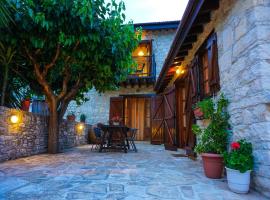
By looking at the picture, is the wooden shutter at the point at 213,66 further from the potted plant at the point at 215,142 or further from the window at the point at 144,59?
the window at the point at 144,59

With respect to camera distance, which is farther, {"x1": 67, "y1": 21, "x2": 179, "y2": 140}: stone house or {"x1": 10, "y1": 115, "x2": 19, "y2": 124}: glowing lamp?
{"x1": 67, "y1": 21, "x2": 179, "y2": 140}: stone house

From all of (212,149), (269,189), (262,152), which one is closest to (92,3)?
(212,149)

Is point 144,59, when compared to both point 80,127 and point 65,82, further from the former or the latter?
point 65,82

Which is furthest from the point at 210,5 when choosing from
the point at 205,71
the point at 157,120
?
the point at 157,120

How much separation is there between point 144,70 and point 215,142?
8.69m

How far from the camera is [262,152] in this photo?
2070mm

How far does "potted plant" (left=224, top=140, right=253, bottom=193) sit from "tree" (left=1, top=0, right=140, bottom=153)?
326 centimetres

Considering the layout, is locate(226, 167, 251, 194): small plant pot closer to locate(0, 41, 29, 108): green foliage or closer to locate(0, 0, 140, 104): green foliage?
locate(0, 0, 140, 104): green foliage

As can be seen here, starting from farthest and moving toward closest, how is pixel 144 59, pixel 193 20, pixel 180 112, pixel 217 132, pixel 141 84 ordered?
pixel 144 59 < pixel 141 84 < pixel 180 112 < pixel 193 20 < pixel 217 132

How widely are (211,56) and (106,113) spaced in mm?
7506

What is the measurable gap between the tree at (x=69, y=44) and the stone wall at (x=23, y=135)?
258 millimetres

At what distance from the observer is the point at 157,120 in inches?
348

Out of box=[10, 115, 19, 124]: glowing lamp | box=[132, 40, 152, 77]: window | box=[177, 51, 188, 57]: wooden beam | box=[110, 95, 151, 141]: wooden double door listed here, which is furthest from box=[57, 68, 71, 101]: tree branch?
box=[132, 40, 152, 77]: window

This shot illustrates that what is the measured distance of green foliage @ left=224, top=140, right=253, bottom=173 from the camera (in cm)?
211
